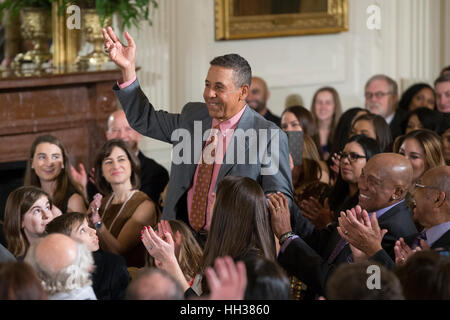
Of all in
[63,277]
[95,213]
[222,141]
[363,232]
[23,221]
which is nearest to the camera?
[63,277]

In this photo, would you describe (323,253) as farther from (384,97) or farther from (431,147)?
(384,97)

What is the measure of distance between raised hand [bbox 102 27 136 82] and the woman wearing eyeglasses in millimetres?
1560

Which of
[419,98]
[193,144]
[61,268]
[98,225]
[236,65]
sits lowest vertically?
[98,225]

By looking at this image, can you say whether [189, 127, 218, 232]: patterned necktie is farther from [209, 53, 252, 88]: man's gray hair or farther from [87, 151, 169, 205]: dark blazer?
[87, 151, 169, 205]: dark blazer

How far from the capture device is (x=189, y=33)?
766 cm

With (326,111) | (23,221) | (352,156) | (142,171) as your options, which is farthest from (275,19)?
(23,221)

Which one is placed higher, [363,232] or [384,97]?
[384,97]

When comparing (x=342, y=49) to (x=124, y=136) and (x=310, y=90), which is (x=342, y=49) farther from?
(x=124, y=136)

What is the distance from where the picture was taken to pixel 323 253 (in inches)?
153

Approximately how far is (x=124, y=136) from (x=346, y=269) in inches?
145

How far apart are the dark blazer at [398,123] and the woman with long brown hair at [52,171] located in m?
2.87

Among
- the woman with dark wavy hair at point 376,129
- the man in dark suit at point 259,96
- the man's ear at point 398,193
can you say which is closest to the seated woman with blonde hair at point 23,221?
the man's ear at point 398,193

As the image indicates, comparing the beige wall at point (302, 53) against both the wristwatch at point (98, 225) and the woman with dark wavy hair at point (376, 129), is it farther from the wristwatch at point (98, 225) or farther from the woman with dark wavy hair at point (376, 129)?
the wristwatch at point (98, 225)

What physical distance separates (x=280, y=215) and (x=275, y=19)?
4866mm
